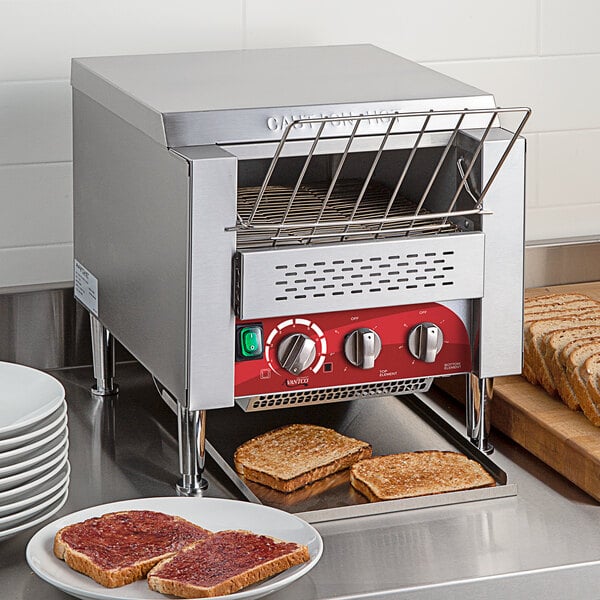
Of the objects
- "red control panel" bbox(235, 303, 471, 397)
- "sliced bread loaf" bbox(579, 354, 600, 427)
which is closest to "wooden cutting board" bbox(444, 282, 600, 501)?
"sliced bread loaf" bbox(579, 354, 600, 427)

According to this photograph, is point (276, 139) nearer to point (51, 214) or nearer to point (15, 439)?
point (15, 439)

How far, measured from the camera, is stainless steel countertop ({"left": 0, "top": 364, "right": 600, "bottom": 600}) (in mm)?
1018

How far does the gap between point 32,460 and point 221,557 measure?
20 centimetres

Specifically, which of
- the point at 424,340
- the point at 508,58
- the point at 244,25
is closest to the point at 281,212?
the point at 424,340

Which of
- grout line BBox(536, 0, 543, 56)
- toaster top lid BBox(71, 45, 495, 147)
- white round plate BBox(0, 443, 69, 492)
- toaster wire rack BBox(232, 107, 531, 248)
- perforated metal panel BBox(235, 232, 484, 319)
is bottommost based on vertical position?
white round plate BBox(0, 443, 69, 492)

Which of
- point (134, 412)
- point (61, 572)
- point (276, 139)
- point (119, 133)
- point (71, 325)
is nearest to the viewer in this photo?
point (61, 572)

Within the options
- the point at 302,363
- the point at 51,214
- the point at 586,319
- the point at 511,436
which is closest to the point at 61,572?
the point at 302,363

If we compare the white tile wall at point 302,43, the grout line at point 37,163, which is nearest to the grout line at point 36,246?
the white tile wall at point 302,43

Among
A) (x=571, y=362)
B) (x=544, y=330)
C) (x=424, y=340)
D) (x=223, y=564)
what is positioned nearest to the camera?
(x=223, y=564)

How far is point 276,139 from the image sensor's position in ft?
3.68

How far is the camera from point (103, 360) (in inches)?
57.9

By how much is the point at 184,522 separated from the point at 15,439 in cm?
17

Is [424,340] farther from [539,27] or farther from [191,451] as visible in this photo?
[539,27]

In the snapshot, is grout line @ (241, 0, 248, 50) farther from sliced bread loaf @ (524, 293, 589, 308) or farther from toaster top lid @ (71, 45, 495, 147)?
sliced bread loaf @ (524, 293, 589, 308)
